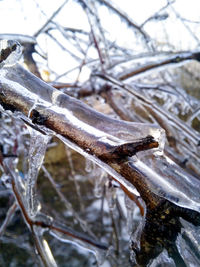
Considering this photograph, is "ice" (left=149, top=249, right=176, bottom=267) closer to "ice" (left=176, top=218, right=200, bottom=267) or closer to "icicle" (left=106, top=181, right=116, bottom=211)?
"ice" (left=176, top=218, right=200, bottom=267)

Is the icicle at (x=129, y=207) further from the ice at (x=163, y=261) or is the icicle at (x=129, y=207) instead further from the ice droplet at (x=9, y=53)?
the ice droplet at (x=9, y=53)

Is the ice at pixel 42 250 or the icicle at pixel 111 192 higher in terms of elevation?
the icicle at pixel 111 192

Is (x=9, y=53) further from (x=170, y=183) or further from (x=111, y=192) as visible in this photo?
(x=111, y=192)

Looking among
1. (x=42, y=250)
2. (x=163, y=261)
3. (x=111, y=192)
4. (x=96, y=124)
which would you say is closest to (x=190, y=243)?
(x=163, y=261)

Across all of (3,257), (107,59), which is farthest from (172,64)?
(3,257)

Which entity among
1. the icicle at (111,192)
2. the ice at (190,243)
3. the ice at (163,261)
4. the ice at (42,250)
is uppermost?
the ice at (190,243)

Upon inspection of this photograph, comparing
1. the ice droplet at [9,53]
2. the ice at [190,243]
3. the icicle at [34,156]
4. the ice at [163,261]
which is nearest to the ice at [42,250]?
the icicle at [34,156]

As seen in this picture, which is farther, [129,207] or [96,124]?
[129,207]

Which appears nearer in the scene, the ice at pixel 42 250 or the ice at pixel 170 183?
the ice at pixel 170 183

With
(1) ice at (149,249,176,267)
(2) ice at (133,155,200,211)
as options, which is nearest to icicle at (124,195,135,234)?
(1) ice at (149,249,176,267)

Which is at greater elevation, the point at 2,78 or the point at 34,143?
the point at 2,78

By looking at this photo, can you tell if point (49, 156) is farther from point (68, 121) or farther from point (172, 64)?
point (68, 121)
